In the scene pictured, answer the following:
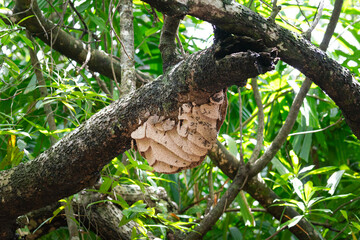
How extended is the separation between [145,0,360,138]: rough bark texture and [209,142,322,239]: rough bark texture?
24.2 inches

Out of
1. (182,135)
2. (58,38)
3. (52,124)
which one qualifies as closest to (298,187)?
(182,135)

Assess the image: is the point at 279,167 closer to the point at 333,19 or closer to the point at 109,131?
the point at 333,19

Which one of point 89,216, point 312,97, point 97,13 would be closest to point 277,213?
point 312,97

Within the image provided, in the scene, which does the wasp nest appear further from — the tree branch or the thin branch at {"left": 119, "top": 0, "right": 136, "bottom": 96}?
the tree branch

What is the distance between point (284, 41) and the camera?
2.33 feet

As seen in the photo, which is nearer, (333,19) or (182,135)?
(182,135)

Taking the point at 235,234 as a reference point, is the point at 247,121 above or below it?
above

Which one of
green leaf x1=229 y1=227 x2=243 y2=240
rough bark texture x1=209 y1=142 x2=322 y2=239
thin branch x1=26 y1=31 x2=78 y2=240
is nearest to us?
thin branch x1=26 y1=31 x2=78 y2=240

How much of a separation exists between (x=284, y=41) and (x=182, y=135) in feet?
0.81

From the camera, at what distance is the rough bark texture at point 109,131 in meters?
0.68

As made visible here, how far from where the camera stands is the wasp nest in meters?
0.77

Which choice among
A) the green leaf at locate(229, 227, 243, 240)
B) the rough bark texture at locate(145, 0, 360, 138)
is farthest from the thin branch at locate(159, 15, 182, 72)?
the green leaf at locate(229, 227, 243, 240)

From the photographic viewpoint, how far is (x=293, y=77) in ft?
5.61

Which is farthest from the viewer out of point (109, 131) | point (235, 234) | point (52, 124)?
point (235, 234)
